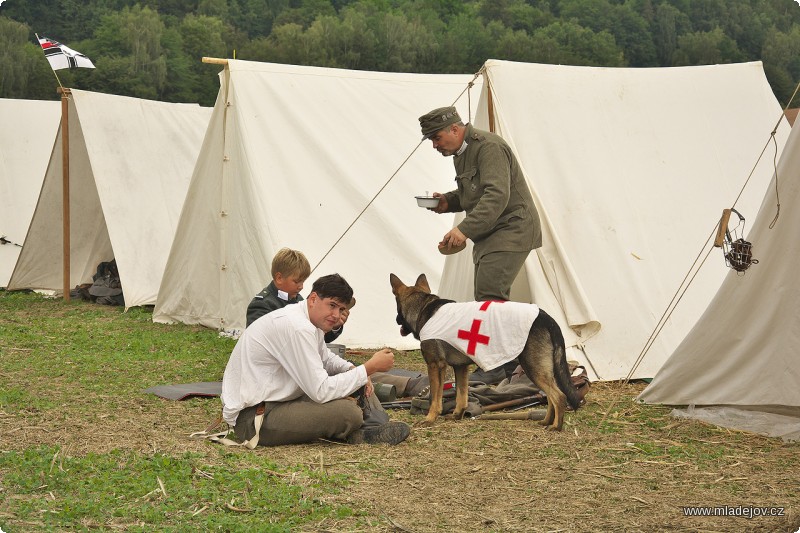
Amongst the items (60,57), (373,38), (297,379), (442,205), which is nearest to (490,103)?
(442,205)

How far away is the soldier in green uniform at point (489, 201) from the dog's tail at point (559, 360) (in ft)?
2.50

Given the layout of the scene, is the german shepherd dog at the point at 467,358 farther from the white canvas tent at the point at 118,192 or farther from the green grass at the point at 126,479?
the white canvas tent at the point at 118,192

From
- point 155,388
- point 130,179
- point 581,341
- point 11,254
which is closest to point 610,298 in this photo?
point 581,341

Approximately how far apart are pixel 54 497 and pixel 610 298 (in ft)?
13.7

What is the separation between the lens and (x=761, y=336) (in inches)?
189

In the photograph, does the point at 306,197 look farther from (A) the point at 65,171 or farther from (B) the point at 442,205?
(A) the point at 65,171

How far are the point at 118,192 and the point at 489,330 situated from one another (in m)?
6.47

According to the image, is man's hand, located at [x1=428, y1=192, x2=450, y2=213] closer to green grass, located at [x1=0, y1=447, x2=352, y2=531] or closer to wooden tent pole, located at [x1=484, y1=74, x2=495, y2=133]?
wooden tent pole, located at [x1=484, y1=74, x2=495, y2=133]

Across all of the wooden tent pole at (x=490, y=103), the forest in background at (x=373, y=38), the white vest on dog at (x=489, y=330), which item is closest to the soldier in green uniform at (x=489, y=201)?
the white vest on dog at (x=489, y=330)

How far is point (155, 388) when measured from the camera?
5684 mm

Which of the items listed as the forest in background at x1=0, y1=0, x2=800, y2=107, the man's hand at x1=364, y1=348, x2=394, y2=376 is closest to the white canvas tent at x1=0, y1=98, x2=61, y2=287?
the man's hand at x1=364, y1=348, x2=394, y2=376

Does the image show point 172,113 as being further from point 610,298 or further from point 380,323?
point 610,298

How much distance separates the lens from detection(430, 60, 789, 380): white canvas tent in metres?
6.47

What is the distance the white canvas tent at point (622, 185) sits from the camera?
647 centimetres
